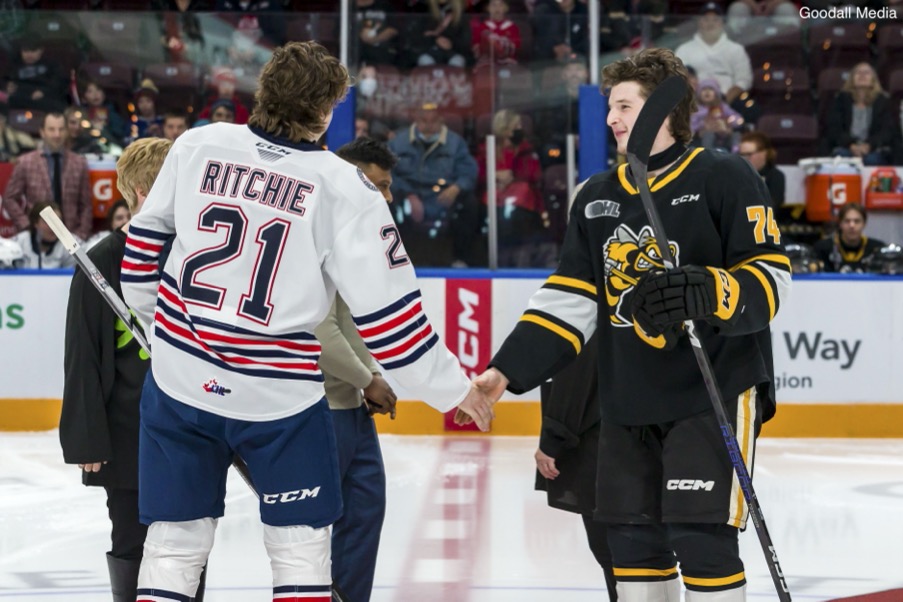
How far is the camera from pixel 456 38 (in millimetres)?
7637

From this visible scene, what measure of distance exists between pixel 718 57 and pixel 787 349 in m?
1.81

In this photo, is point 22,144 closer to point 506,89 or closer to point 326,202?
point 506,89

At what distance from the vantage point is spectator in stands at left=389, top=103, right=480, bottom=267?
23.4ft

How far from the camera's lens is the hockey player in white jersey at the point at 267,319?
2.37m

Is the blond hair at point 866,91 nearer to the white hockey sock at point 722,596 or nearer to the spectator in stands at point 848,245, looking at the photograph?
the spectator in stands at point 848,245

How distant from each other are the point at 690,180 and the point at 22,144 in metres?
5.91

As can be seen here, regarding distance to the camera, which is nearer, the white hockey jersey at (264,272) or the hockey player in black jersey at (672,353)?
the white hockey jersey at (264,272)

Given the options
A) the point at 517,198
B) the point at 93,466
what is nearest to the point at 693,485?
the point at 93,466

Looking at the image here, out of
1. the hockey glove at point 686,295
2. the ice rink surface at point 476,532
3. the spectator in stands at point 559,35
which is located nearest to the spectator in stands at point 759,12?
the spectator in stands at point 559,35

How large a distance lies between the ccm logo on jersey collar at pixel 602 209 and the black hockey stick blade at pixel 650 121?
17 centimetres

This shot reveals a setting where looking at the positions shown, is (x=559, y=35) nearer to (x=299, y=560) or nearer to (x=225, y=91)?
(x=225, y=91)

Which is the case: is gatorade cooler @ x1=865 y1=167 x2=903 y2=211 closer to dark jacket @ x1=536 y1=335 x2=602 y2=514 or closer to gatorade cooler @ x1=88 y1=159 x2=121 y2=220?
gatorade cooler @ x1=88 y1=159 x2=121 y2=220

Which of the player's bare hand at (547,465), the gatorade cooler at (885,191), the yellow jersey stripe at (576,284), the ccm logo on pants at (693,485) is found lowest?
the player's bare hand at (547,465)

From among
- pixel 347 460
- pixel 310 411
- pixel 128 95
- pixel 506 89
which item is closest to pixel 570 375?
pixel 347 460
